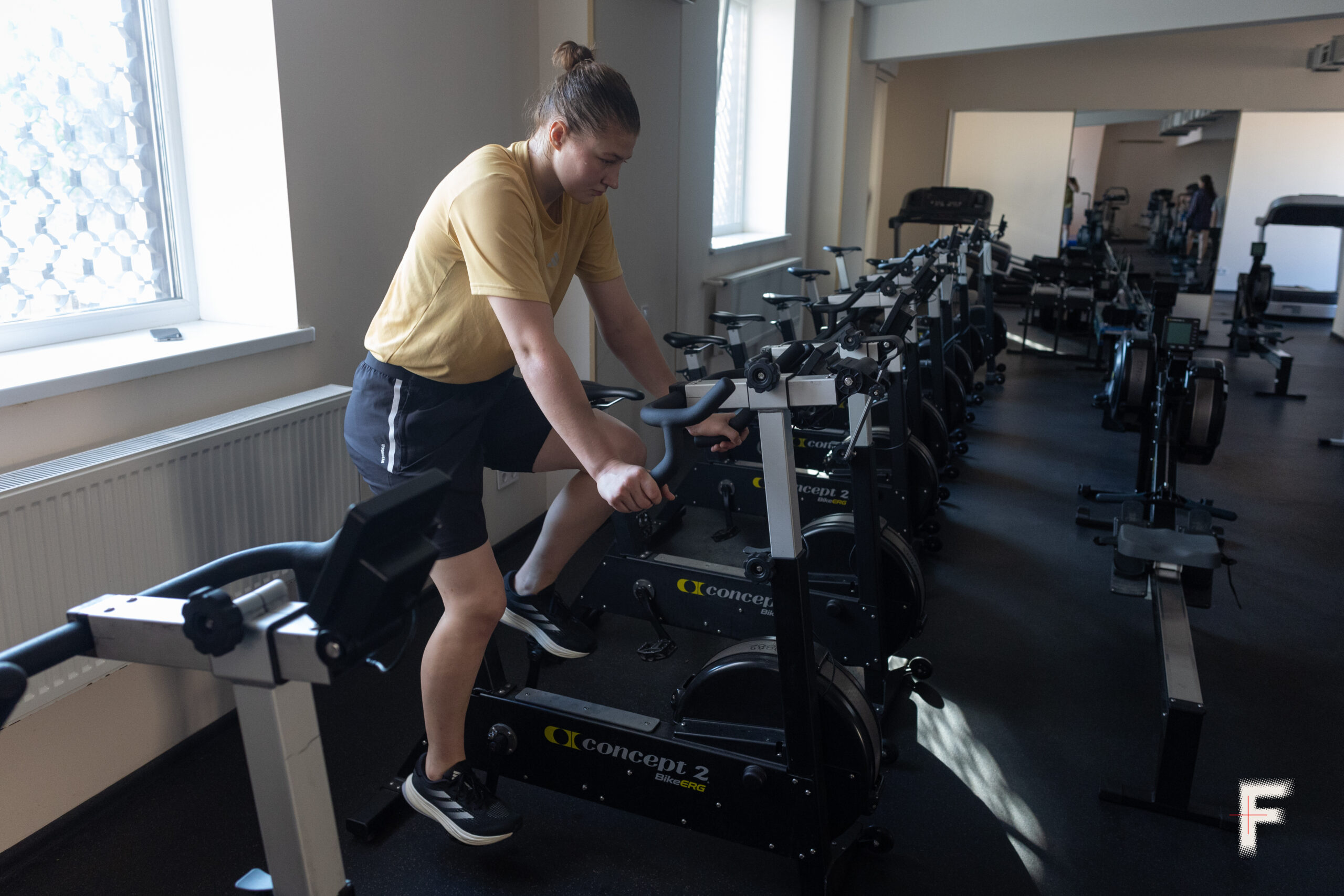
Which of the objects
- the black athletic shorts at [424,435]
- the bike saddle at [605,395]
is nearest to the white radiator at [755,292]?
the bike saddle at [605,395]

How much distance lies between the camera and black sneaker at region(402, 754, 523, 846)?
5.92ft

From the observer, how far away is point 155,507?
189 centimetres

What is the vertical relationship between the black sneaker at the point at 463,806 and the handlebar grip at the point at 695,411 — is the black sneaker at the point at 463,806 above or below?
below

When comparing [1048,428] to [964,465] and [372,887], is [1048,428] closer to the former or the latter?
[964,465]

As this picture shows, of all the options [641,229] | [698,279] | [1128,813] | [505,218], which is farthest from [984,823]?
[698,279]

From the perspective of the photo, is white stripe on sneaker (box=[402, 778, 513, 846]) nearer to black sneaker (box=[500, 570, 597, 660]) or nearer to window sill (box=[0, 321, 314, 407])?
black sneaker (box=[500, 570, 597, 660])

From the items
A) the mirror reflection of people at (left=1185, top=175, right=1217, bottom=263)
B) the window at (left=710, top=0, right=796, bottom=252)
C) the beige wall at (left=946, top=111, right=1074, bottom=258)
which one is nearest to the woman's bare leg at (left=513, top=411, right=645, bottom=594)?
the window at (left=710, top=0, right=796, bottom=252)

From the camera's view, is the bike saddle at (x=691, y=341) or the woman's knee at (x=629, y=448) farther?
the bike saddle at (x=691, y=341)

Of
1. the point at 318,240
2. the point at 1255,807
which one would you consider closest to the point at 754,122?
the point at 318,240

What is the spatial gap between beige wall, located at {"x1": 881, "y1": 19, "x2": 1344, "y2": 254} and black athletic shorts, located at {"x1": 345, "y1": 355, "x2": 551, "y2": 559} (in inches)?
324

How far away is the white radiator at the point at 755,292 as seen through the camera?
4.98 metres

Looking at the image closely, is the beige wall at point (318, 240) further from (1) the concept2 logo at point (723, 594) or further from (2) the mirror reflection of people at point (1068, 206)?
(2) the mirror reflection of people at point (1068, 206)

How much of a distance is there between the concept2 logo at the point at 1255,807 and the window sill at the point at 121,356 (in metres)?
2.54

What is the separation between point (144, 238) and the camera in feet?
7.59
